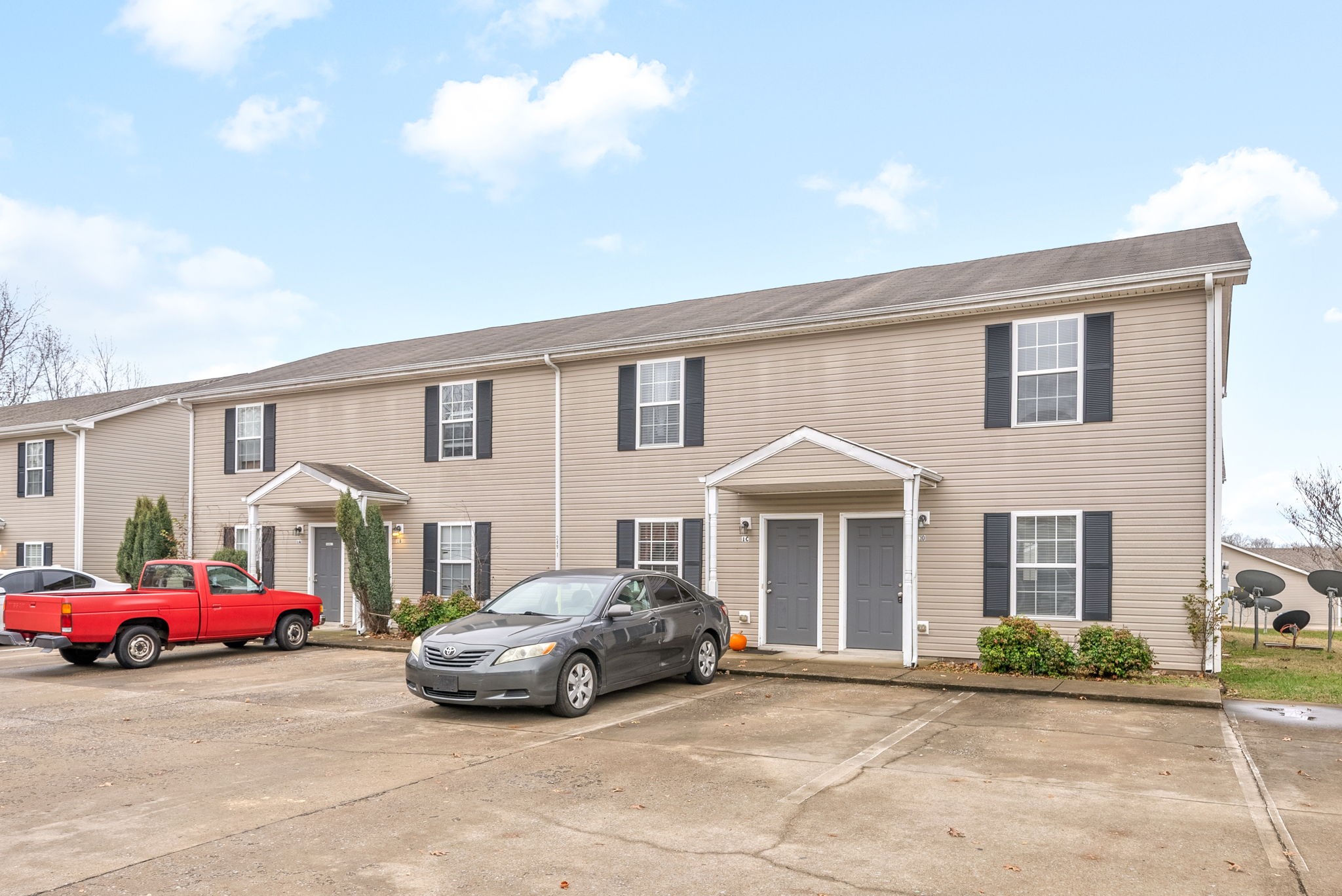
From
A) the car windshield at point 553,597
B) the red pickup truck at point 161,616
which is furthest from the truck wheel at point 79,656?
the car windshield at point 553,597

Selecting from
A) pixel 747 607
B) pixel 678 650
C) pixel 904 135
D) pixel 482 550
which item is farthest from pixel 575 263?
pixel 678 650

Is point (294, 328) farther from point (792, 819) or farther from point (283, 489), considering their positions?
point (792, 819)

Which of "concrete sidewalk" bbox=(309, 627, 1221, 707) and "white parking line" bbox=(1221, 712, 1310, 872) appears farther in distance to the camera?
"concrete sidewalk" bbox=(309, 627, 1221, 707)

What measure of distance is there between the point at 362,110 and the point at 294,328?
15.5 m

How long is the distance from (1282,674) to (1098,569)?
276cm

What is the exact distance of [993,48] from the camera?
54.5 feet

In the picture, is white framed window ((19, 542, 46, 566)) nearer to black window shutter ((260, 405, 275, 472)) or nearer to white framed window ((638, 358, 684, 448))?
black window shutter ((260, 405, 275, 472))

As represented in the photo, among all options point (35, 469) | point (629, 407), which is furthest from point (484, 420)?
point (35, 469)

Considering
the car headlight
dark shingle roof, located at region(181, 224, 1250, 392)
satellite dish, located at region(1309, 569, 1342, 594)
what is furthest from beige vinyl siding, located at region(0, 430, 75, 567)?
satellite dish, located at region(1309, 569, 1342, 594)

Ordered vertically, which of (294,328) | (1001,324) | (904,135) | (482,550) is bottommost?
(482,550)

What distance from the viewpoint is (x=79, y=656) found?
1371cm

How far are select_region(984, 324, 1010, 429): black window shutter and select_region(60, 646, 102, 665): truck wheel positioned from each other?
12.9 meters

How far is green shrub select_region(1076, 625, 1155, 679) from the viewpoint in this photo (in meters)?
11.4

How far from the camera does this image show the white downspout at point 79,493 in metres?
23.0
